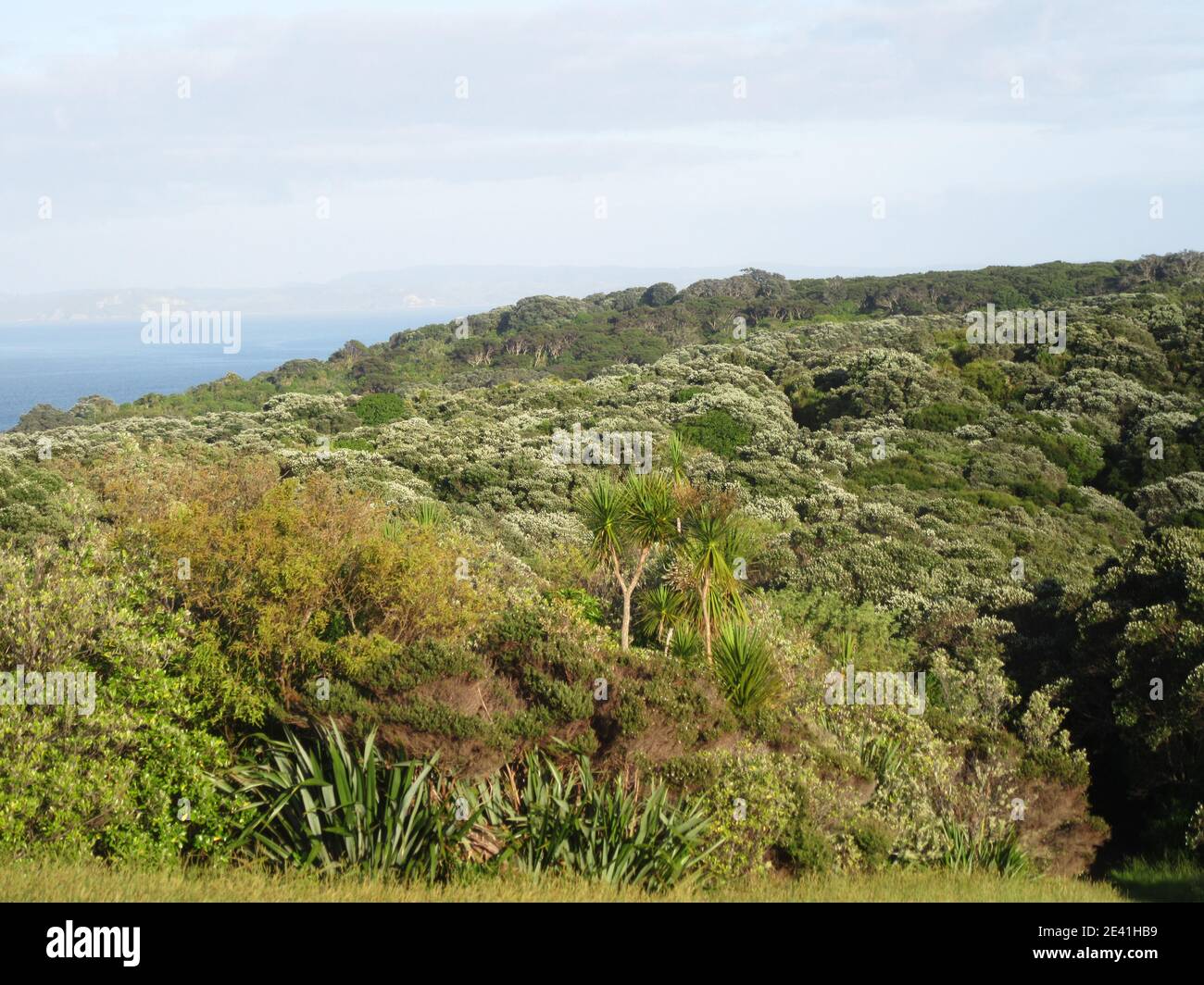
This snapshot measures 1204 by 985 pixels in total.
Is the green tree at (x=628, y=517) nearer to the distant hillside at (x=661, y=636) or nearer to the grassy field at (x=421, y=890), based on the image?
the distant hillside at (x=661, y=636)

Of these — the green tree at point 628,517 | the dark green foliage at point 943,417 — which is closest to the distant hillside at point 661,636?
the green tree at point 628,517

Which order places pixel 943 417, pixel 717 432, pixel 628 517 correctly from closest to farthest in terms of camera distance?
pixel 628 517
pixel 717 432
pixel 943 417

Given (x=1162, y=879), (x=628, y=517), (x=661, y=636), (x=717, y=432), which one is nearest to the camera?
(x=1162, y=879)

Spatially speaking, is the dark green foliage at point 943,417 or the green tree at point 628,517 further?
the dark green foliage at point 943,417

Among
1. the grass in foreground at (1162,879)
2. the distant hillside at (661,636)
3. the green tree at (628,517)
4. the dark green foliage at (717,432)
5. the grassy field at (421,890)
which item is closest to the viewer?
the grassy field at (421,890)

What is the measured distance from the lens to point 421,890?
7293 millimetres

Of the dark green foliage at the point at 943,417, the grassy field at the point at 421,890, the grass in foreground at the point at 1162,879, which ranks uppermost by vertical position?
the dark green foliage at the point at 943,417

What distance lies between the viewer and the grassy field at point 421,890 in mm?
6590

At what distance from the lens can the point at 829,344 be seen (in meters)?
62.6

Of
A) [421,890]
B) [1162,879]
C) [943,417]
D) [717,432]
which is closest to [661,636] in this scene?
[1162,879]

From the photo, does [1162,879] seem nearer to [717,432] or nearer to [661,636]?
[661,636]

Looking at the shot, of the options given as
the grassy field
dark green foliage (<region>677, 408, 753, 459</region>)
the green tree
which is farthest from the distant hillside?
dark green foliage (<region>677, 408, 753, 459</region>)
